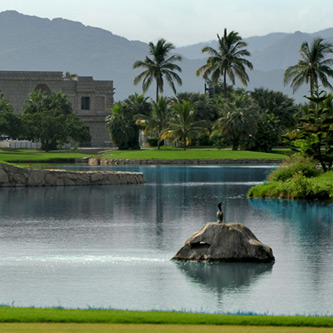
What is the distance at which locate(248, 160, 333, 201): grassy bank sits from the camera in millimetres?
36094

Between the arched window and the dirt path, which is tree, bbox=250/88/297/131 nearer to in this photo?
the arched window

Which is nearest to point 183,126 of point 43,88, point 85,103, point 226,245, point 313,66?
point 313,66

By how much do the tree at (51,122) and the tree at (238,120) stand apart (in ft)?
61.0

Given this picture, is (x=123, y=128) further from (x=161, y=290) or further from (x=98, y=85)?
(x=161, y=290)

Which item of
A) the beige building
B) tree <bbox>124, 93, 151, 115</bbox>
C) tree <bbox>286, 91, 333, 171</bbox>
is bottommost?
tree <bbox>286, 91, 333, 171</bbox>

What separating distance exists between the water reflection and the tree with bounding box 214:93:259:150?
6486 cm

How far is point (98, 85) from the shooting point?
12131 cm

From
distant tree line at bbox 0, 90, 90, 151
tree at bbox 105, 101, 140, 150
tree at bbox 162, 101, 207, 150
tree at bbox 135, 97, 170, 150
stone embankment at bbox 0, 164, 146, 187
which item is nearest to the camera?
stone embankment at bbox 0, 164, 146, 187

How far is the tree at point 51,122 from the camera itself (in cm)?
8781

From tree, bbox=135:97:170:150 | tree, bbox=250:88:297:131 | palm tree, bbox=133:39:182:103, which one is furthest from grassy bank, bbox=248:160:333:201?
palm tree, bbox=133:39:182:103

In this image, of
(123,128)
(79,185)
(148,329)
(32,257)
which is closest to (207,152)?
(123,128)

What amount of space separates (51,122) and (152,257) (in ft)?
228

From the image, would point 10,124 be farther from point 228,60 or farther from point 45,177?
point 45,177

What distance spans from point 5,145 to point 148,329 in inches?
3420
